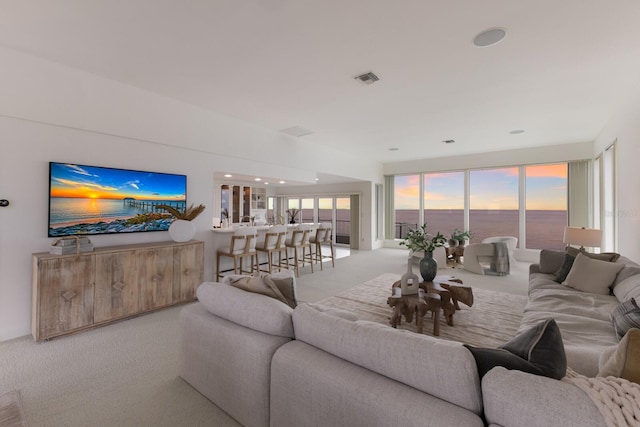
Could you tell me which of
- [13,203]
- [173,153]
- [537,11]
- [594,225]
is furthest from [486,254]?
[13,203]

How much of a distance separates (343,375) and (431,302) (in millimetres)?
2045

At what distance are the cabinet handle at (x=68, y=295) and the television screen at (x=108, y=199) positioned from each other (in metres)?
0.73

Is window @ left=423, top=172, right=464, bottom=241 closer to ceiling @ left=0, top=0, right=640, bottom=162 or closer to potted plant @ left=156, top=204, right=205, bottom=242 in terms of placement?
ceiling @ left=0, top=0, right=640, bottom=162

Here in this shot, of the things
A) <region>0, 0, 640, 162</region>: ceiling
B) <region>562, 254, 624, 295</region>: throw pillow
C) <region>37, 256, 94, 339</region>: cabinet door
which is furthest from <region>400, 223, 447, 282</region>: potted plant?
<region>37, 256, 94, 339</region>: cabinet door

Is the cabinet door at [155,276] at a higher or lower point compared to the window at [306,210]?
lower

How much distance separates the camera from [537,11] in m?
2.19

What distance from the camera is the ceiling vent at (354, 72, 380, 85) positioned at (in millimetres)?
3241

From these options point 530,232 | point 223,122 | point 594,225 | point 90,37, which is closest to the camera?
point 90,37

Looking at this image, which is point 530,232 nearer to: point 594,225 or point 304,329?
point 594,225

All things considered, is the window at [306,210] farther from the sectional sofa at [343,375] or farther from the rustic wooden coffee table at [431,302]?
the sectional sofa at [343,375]

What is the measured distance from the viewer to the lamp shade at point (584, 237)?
3.78 m

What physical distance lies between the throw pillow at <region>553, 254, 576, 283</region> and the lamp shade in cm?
60

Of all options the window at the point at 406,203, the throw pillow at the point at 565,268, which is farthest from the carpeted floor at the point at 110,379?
the window at the point at 406,203

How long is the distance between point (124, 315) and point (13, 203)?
1633 mm
